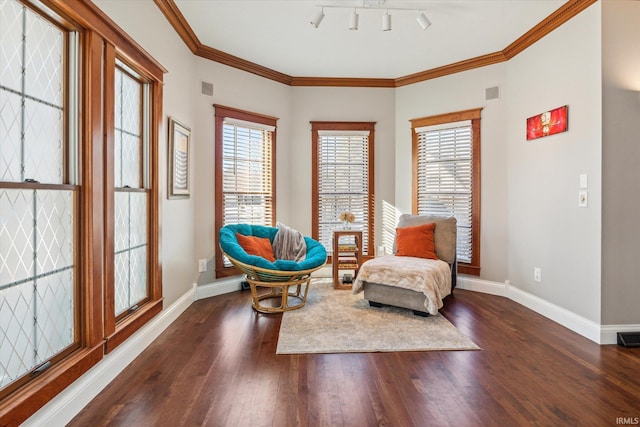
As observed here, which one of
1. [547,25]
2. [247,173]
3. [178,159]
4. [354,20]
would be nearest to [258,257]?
[178,159]

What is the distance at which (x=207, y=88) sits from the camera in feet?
13.5

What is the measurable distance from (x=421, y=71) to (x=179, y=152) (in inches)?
133

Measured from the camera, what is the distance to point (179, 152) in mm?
3510

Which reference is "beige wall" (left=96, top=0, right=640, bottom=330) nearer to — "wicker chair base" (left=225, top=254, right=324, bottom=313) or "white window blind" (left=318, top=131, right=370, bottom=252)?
"white window blind" (left=318, top=131, right=370, bottom=252)

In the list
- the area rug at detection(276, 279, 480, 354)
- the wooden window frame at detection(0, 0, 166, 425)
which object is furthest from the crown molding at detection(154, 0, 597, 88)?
the area rug at detection(276, 279, 480, 354)

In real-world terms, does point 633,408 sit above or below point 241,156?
below

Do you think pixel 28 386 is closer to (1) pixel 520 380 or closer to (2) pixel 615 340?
(1) pixel 520 380

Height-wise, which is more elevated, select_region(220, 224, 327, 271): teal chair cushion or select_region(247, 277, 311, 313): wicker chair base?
select_region(220, 224, 327, 271): teal chair cushion

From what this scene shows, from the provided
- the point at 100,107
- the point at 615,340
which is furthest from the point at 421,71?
the point at 100,107

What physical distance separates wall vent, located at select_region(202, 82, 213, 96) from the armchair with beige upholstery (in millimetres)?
2738

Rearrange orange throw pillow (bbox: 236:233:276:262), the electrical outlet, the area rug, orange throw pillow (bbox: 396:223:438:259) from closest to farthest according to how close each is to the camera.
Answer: the area rug → the electrical outlet → orange throw pillow (bbox: 236:233:276:262) → orange throw pillow (bbox: 396:223:438:259)

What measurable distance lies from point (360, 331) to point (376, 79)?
144 inches

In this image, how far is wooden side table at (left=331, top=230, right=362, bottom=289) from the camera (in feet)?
14.6

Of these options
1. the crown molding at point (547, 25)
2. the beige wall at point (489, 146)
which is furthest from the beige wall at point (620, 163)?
the beige wall at point (489, 146)
